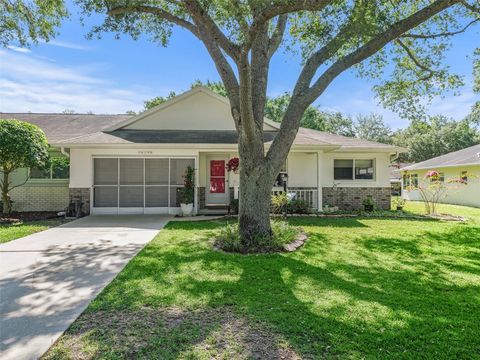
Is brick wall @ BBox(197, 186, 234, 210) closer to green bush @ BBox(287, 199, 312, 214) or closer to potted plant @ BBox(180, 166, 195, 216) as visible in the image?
potted plant @ BBox(180, 166, 195, 216)

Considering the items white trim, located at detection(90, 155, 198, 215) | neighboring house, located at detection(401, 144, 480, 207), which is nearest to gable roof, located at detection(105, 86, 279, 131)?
white trim, located at detection(90, 155, 198, 215)

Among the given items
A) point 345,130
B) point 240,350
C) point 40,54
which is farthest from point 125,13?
point 345,130

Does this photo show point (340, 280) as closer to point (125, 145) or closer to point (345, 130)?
point (125, 145)

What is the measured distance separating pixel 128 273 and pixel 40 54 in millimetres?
10840

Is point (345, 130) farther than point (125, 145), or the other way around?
point (345, 130)

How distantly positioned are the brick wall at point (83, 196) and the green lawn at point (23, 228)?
1.27 metres

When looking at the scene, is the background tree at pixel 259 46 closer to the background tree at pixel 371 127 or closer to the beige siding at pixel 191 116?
the beige siding at pixel 191 116

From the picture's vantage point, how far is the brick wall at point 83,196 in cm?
1194

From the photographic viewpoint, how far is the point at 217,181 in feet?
46.0

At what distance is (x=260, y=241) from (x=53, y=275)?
3.89m

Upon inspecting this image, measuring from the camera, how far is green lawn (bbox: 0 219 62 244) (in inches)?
308

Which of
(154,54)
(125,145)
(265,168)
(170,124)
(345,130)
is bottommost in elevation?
(265,168)

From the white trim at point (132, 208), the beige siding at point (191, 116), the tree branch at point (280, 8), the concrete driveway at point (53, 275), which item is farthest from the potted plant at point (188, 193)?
the tree branch at point (280, 8)

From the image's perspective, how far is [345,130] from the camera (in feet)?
179
